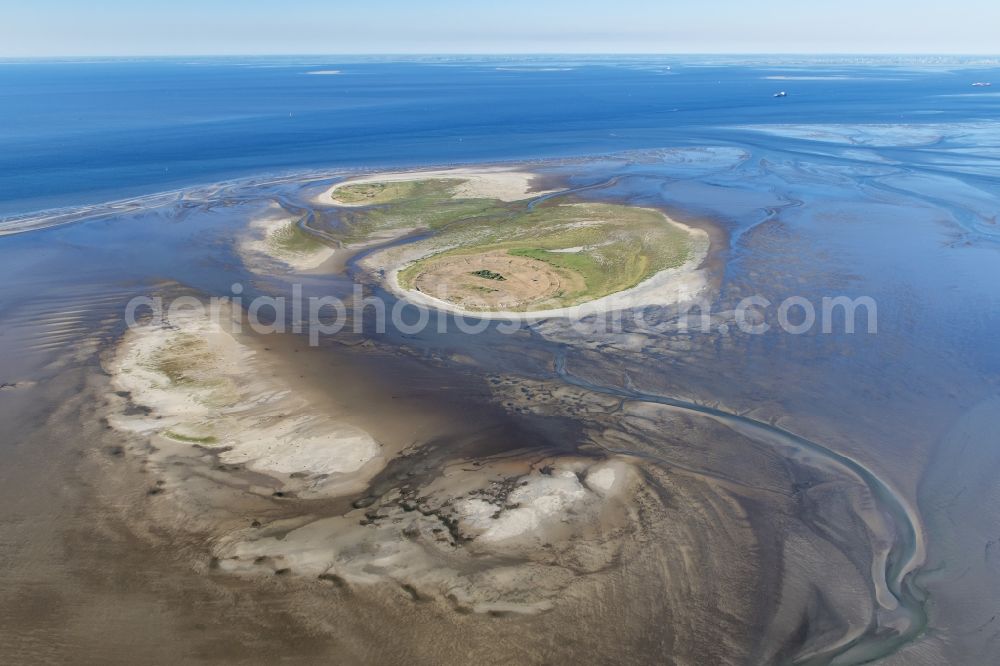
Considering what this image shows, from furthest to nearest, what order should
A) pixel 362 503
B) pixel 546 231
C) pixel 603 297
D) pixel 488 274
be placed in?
1. pixel 546 231
2. pixel 488 274
3. pixel 603 297
4. pixel 362 503

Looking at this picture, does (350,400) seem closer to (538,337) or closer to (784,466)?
(538,337)

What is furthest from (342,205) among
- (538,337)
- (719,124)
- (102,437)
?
(719,124)

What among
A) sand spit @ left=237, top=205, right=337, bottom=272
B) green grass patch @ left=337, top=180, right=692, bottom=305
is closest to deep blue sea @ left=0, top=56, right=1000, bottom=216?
sand spit @ left=237, top=205, right=337, bottom=272

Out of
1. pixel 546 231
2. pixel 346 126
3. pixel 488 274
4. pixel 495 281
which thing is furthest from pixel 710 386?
pixel 346 126

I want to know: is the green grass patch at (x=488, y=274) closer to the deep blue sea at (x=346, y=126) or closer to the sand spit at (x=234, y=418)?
the sand spit at (x=234, y=418)

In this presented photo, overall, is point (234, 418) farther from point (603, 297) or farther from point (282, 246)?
point (282, 246)

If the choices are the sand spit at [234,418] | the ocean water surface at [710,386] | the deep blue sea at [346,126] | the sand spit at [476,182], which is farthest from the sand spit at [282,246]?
the deep blue sea at [346,126]
